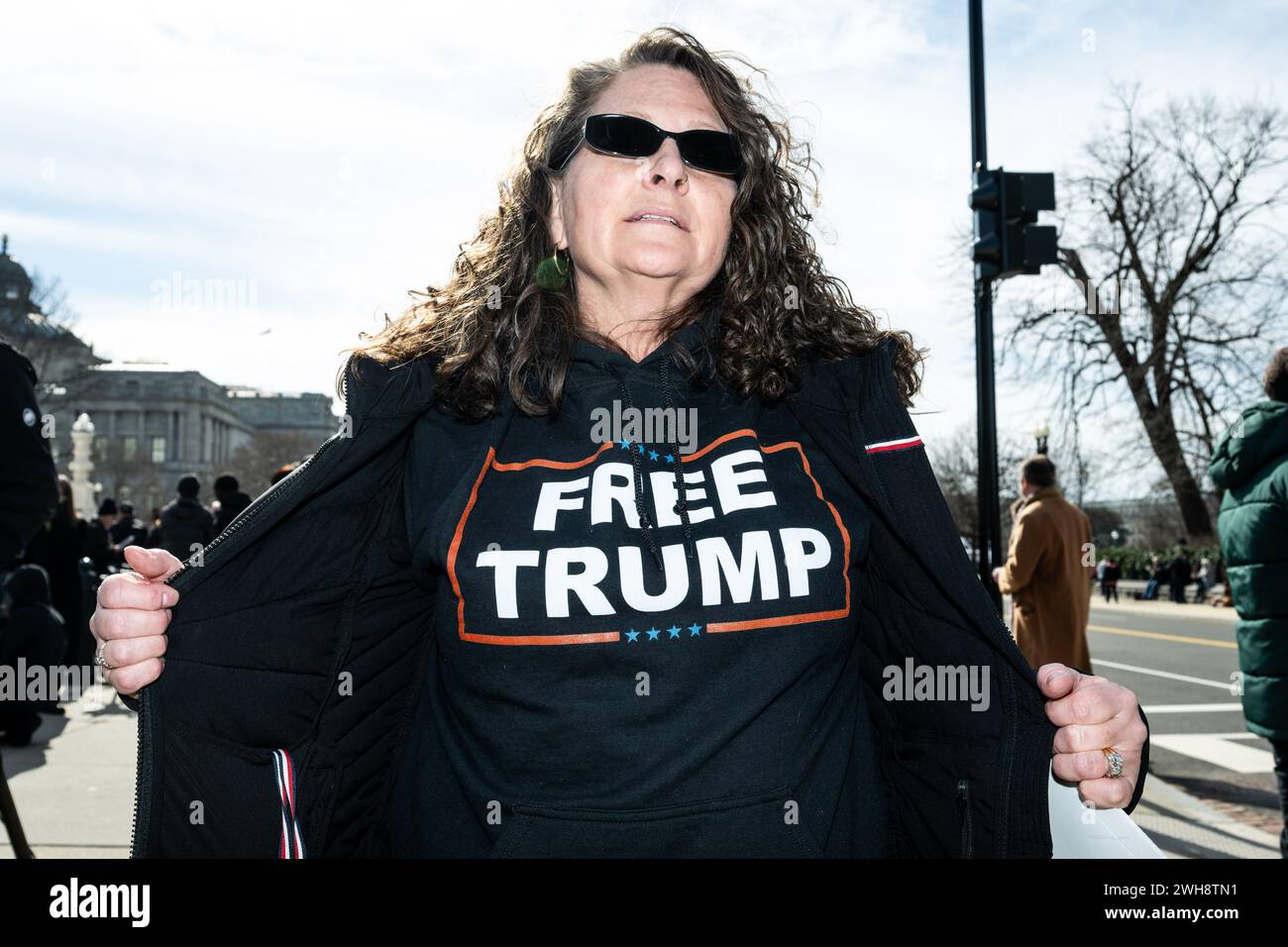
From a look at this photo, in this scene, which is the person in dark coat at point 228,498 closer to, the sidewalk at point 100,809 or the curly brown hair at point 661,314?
the sidewalk at point 100,809

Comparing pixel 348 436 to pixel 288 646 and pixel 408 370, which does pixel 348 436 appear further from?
pixel 288 646

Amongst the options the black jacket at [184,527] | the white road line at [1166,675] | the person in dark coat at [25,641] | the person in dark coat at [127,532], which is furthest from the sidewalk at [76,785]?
A: the white road line at [1166,675]

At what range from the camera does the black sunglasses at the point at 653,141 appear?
6.95 ft

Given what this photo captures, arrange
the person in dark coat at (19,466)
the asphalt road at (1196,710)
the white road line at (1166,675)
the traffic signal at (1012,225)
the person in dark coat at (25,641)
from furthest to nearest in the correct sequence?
the white road line at (1166,675) → the person in dark coat at (25,641) → the asphalt road at (1196,710) → the traffic signal at (1012,225) → the person in dark coat at (19,466)

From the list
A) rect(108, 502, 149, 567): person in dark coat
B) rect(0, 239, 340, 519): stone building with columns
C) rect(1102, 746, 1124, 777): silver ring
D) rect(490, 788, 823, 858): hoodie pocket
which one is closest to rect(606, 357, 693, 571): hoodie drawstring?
rect(490, 788, 823, 858): hoodie pocket

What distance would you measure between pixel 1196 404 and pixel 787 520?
3187 cm

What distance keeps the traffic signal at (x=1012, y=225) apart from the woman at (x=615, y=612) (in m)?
4.38

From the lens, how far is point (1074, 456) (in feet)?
93.4

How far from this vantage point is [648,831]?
5.41 ft

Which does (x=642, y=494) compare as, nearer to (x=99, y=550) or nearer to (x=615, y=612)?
(x=615, y=612)

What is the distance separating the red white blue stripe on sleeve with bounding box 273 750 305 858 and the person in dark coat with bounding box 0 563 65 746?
20.4 feet

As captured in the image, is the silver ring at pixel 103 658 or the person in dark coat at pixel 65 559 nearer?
the silver ring at pixel 103 658
